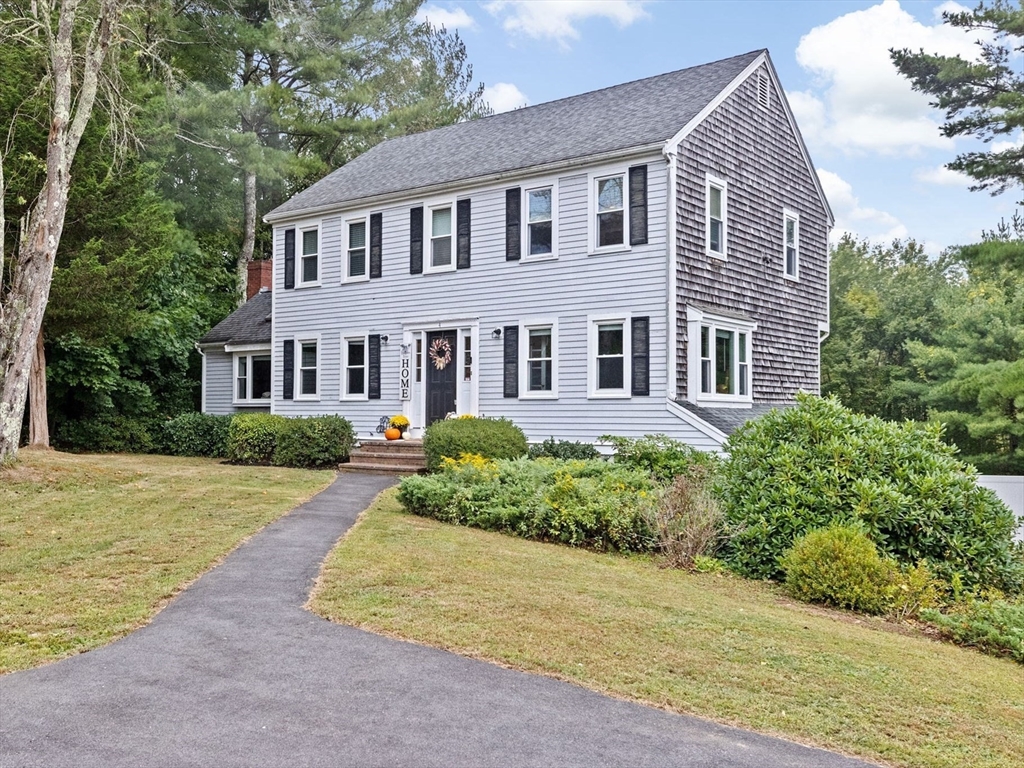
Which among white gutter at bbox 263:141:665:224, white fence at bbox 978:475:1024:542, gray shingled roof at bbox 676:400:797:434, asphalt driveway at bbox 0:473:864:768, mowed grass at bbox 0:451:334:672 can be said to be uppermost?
white gutter at bbox 263:141:665:224

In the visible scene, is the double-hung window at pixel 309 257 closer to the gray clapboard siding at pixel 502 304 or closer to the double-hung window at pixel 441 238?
the gray clapboard siding at pixel 502 304

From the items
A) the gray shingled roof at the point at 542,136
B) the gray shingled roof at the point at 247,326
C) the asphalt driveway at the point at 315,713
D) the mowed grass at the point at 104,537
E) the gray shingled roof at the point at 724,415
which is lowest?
the asphalt driveway at the point at 315,713

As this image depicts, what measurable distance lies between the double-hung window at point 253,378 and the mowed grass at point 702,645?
15.6 m

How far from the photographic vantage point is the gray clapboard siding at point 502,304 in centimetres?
1497

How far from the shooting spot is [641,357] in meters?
14.9

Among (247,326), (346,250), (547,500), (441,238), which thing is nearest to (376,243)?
(346,250)

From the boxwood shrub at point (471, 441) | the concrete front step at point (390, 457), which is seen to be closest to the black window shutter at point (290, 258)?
the concrete front step at point (390, 457)

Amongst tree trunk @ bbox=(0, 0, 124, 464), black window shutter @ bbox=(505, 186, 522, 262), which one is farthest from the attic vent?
tree trunk @ bbox=(0, 0, 124, 464)

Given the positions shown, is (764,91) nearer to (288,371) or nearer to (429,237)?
(429,237)

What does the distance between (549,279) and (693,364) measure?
3.22 metres

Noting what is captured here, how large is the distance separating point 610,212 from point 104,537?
33.9 feet

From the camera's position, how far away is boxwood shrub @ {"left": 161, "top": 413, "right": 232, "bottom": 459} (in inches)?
802

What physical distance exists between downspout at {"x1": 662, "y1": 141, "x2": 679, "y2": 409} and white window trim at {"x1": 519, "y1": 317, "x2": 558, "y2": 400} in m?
2.35

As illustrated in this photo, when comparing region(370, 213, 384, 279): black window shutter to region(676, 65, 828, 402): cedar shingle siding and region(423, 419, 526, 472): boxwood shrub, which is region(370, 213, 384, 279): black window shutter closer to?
region(423, 419, 526, 472): boxwood shrub
